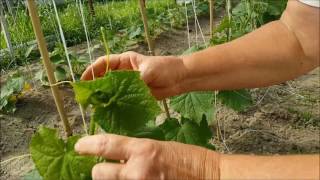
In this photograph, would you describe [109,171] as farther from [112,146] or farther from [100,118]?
[100,118]

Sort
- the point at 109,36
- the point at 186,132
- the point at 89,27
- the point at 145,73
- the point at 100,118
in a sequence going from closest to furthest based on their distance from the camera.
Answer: the point at 100,118
the point at 145,73
the point at 186,132
the point at 109,36
the point at 89,27

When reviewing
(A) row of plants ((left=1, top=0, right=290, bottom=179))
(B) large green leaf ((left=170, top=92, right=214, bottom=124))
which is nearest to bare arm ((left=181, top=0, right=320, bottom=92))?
(A) row of plants ((left=1, top=0, right=290, bottom=179))

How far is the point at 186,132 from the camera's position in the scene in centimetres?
152

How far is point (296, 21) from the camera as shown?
1.09m

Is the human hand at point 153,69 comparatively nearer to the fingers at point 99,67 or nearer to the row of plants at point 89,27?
the fingers at point 99,67

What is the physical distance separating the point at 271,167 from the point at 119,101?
354mm

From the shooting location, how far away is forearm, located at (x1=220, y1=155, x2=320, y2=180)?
0.73 metres

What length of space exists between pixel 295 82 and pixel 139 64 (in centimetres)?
159

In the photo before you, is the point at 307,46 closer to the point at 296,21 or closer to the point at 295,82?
the point at 296,21

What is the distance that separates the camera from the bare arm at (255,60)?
3.75ft

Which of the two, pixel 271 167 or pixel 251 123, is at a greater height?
pixel 271 167

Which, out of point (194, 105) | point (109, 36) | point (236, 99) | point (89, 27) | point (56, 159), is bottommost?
point (89, 27)

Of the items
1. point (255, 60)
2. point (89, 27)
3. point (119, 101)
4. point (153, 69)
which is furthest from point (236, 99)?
point (89, 27)

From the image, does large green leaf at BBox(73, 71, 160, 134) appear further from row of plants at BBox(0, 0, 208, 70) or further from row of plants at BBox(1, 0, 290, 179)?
row of plants at BBox(0, 0, 208, 70)
